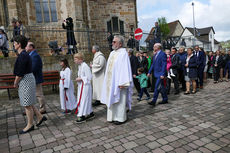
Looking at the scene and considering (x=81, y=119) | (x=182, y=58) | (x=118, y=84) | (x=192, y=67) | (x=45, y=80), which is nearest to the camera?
(x=118, y=84)

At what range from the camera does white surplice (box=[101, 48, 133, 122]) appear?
14.9 ft

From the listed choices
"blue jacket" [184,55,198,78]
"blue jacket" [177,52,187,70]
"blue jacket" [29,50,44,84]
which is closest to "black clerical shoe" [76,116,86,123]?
"blue jacket" [29,50,44,84]


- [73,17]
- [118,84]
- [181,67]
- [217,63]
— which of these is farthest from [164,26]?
[118,84]

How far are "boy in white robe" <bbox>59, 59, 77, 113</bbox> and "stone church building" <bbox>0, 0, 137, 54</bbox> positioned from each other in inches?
159

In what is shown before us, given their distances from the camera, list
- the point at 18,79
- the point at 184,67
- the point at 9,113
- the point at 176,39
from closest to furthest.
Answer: the point at 18,79 → the point at 9,113 → the point at 184,67 → the point at 176,39

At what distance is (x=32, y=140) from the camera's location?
12.7ft

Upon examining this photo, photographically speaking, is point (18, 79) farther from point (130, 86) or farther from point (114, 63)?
point (130, 86)

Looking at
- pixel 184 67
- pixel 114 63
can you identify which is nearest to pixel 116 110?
pixel 114 63

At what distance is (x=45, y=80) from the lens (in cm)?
907

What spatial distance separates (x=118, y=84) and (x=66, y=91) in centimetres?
202

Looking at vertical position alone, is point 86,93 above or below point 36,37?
below

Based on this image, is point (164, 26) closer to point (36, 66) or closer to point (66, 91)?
point (66, 91)

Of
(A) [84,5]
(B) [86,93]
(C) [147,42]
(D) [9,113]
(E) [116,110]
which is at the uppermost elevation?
(A) [84,5]

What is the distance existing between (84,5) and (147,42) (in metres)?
6.37
